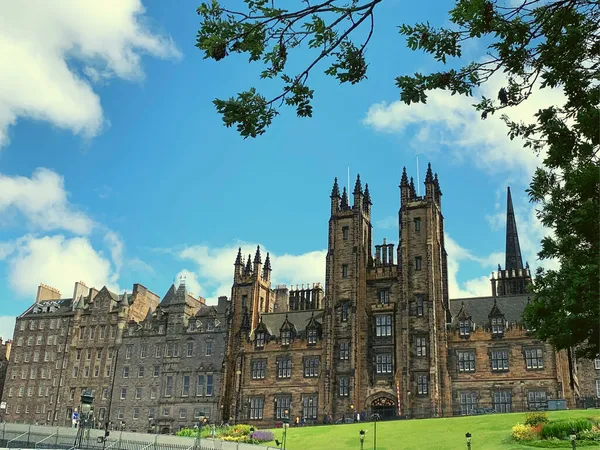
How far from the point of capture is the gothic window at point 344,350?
67.3m

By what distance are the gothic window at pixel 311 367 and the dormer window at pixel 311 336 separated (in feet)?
5.18

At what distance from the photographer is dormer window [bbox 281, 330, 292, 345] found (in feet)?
233

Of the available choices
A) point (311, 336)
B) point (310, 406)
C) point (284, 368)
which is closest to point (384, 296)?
point (311, 336)

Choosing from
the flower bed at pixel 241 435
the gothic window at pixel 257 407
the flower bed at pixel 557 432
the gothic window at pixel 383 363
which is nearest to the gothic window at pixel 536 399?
the gothic window at pixel 383 363

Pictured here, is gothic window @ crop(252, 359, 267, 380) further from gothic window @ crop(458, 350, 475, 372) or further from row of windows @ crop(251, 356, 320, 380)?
gothic window @ crop(458, 350, 475, 372)

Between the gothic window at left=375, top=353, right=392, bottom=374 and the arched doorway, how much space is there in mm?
2704

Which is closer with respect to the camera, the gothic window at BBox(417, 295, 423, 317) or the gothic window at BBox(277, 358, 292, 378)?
the gothic window at BBox(417, 295, 423, 317)

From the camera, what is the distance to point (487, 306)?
219 ft

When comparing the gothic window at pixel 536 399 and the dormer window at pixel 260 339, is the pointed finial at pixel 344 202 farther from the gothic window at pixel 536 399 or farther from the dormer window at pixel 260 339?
the gothic window at pixel 536 399

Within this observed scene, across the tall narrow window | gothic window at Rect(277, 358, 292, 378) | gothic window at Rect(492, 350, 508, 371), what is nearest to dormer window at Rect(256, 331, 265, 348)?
gothic window at Rect(277, 358, 292, 378)

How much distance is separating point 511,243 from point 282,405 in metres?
39.4

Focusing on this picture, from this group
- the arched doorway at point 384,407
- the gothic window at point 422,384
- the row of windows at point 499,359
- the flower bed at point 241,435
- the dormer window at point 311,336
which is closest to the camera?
the flower bed at point 241,435

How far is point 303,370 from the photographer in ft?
227

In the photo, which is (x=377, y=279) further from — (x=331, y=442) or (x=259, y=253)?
(x=331, y=442)
